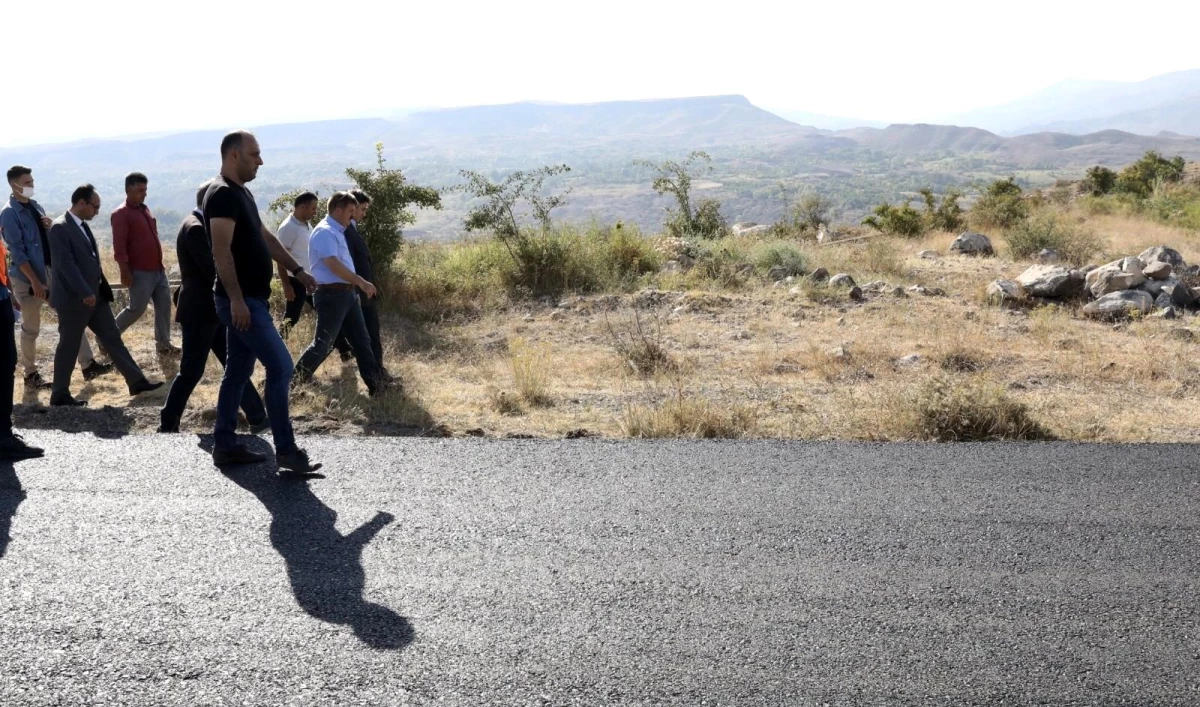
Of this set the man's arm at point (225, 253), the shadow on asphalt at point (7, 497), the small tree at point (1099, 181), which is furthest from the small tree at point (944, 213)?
the shadow on asphalt at point (7, 497)

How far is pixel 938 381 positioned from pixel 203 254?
191 inches

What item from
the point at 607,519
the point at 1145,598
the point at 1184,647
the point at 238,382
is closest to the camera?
the point at 1184,647

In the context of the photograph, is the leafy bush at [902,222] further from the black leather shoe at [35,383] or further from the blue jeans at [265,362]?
the blue jeans at [265,362]

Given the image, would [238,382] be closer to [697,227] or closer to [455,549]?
[455,549]

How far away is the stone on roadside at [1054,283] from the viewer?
11.2 meters

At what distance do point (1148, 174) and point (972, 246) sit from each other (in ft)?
68.7

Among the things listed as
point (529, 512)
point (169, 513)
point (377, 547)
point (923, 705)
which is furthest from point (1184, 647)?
point (169, 513)

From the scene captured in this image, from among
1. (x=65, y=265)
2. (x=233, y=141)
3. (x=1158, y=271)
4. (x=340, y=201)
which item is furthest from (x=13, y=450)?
(x=1158, y=271)

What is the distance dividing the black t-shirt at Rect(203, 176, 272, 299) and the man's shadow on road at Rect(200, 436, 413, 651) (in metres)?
1.03

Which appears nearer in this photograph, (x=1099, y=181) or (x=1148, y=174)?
(x=1099, y=181)

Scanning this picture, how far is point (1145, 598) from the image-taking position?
3566mm

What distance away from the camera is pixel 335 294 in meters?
7.09

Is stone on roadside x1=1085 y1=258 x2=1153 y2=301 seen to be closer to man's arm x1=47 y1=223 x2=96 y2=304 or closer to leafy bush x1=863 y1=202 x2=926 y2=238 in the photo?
leafy bush x1=863 y1=202 x2=926 y2=238

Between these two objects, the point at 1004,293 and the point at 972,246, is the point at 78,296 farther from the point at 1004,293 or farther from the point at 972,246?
the point at 972,246
